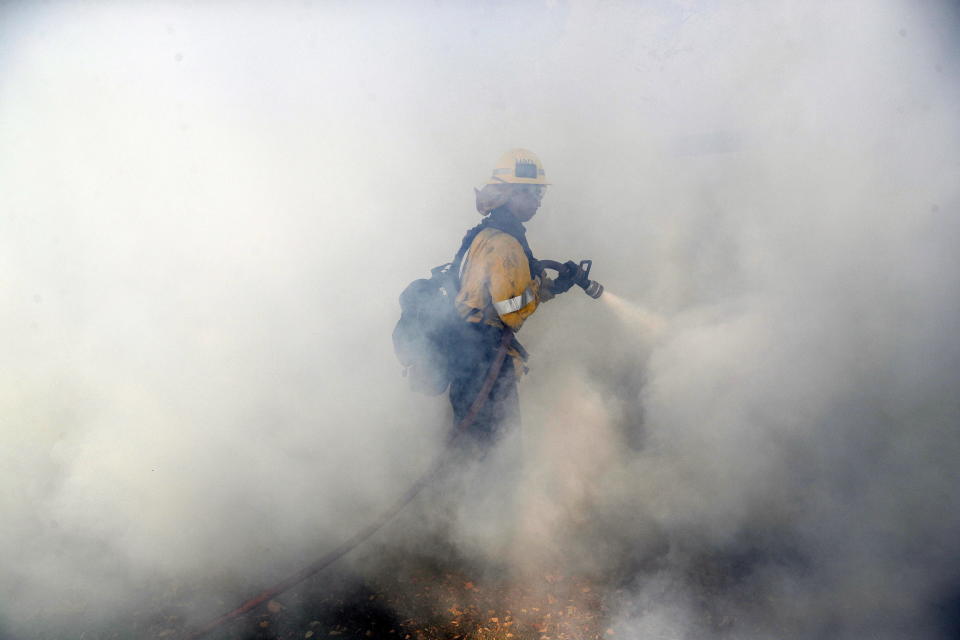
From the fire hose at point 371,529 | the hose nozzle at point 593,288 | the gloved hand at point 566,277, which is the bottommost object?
the fire hose at point 371,529

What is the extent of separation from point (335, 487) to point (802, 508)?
3.47 metres

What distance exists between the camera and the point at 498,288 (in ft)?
11.0

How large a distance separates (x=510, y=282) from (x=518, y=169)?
2.68ft

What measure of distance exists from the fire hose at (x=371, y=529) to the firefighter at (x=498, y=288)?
0.25ft

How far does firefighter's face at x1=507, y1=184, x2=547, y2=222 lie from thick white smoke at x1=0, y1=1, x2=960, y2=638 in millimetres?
1405

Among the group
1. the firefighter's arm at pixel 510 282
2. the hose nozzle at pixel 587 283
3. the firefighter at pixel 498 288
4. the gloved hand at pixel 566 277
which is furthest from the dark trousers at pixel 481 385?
the hose nozzle at pixel 587 283

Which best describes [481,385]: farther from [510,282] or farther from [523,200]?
[523,200]

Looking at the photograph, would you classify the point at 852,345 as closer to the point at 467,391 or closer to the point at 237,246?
the point at 467,391

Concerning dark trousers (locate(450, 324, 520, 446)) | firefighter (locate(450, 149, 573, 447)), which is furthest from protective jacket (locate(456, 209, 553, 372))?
dark trousers (locate(450, 324, 520, 446))

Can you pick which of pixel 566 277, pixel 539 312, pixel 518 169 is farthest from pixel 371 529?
pixel 518 169

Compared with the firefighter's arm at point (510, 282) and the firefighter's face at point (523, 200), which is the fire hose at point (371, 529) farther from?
the firefighter's face at point (523, 200)

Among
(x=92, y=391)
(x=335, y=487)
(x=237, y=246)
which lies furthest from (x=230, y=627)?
(x=237, y=246)

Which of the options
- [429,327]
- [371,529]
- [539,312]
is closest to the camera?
[371,529]

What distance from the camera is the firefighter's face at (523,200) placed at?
366 centimetres
